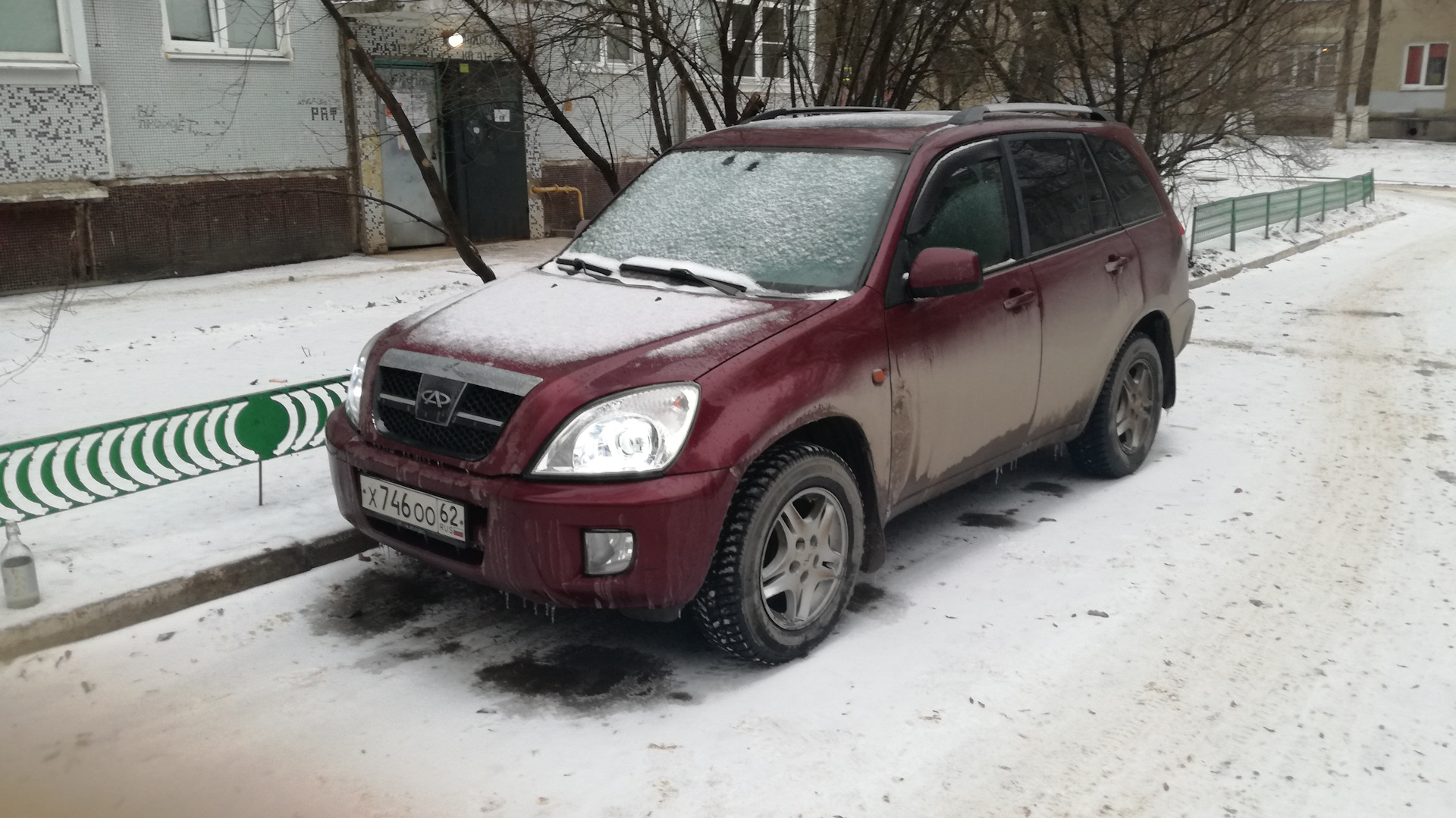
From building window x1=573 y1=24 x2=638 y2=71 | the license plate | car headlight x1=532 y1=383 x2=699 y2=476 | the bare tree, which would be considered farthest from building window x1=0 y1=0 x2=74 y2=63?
car headlight x1=532 y1=383 x2=699 y2=476

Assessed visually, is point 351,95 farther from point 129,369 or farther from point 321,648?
point 321,648

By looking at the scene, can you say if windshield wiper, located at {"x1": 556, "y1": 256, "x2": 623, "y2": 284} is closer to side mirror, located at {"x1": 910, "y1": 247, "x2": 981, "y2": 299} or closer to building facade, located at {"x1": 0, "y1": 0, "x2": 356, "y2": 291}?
side mirror, located at {"x1": 910, "y1": 247, "x2": 981, "y2": 299}

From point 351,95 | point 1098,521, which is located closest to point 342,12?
point 351,95

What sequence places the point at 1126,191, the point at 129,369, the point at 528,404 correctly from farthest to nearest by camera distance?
1. the point at 129,369
2. the point at 1126,191
3. the point at 528,404

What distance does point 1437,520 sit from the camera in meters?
5.81

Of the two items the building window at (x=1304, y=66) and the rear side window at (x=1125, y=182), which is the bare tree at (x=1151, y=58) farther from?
the rear side window at (x=1125, y=182)

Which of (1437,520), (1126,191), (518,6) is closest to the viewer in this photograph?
(1437,520)

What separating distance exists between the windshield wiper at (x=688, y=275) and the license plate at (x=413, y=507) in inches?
50.6

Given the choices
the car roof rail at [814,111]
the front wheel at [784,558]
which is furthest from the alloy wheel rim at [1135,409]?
the front wheel at [784,558]

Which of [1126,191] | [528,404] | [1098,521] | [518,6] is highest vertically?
[518,6]

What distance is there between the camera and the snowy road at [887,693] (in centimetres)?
347

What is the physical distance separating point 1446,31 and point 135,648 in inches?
1916

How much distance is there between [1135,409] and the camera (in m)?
6.50

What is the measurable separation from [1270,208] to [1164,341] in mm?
13213
